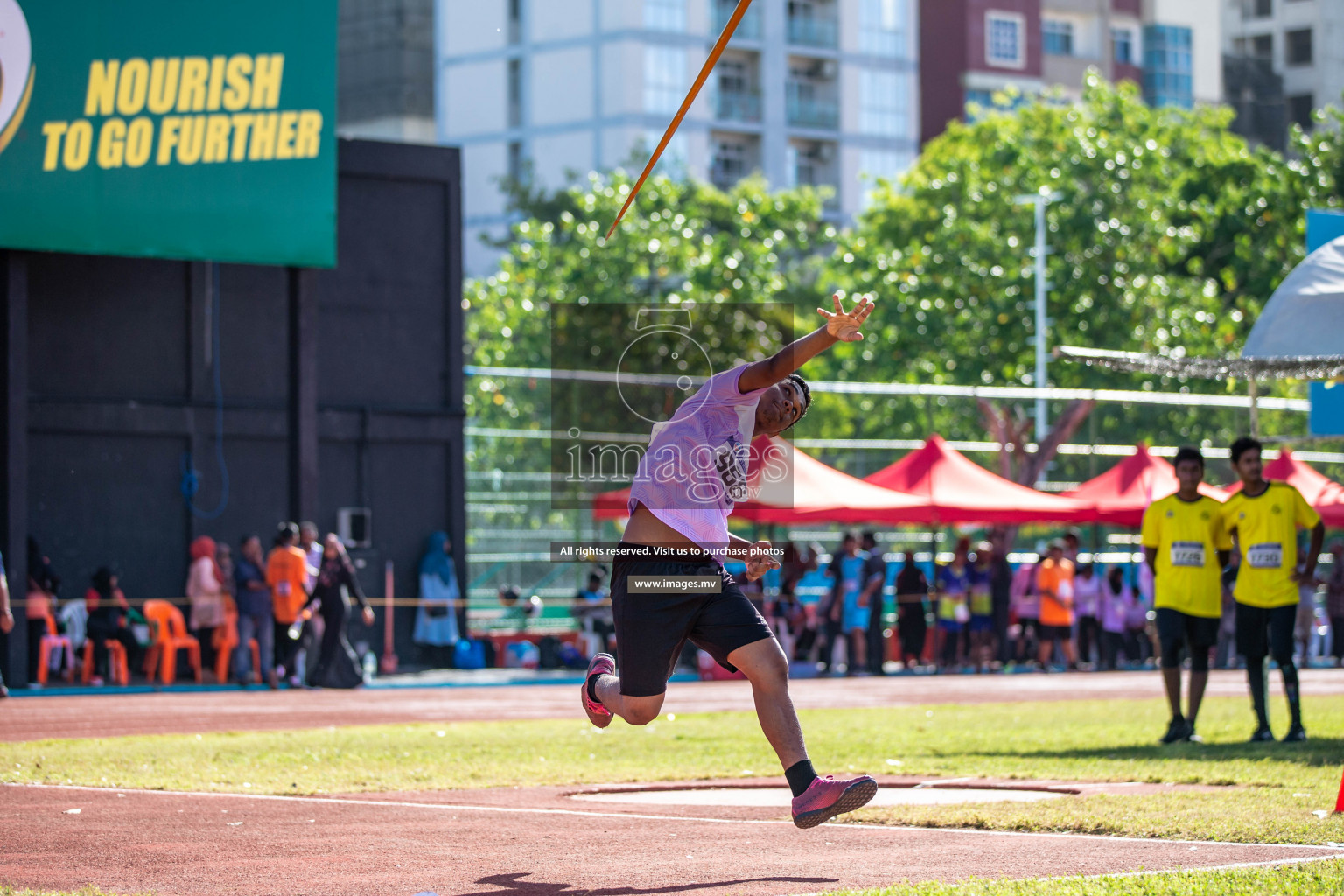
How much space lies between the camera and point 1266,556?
12992 mm

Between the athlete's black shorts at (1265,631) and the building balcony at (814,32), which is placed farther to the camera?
the building balcony at (814,32)

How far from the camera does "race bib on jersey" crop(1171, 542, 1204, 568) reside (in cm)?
1314

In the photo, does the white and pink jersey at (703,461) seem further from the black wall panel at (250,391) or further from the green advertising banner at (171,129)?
the green advertising banner at (171,129)

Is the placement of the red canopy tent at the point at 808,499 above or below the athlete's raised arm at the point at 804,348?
below

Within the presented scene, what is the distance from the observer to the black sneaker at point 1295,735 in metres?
12.8

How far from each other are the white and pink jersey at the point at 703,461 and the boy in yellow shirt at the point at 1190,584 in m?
6.58

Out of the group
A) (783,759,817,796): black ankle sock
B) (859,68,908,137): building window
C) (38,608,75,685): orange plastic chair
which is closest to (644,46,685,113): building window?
(859,68,908,137): building window

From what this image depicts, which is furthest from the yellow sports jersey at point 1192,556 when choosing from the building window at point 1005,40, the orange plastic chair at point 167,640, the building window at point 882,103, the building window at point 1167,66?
the building window at point 1167,66

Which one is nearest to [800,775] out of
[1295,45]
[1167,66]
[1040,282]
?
[1040,282]

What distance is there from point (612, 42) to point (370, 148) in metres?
44.7

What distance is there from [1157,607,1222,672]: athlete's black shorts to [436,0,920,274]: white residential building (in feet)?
178

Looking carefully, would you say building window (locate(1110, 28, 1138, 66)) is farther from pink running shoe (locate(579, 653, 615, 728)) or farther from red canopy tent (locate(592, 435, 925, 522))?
pink running shoe (locate(579, 653, 615, 728))

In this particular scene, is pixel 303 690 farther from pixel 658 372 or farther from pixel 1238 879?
pixel 658 372

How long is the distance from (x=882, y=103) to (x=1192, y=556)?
64.9 m
